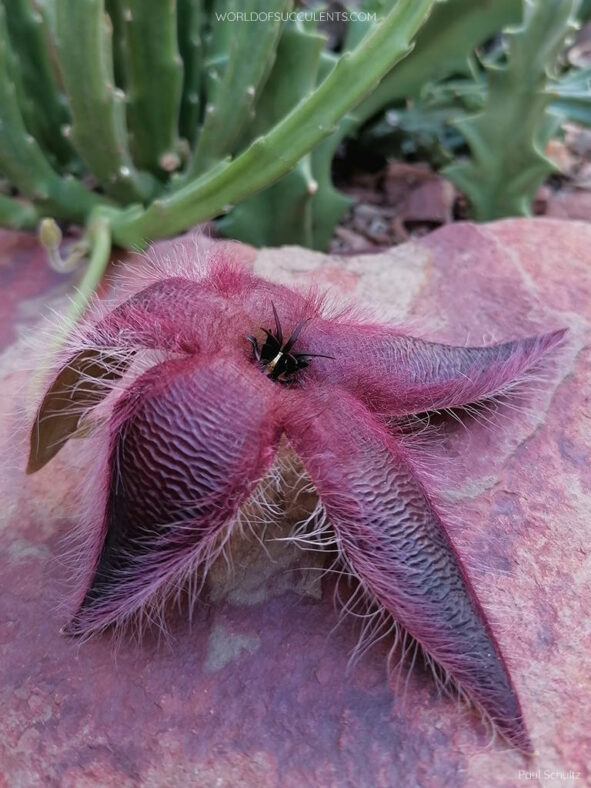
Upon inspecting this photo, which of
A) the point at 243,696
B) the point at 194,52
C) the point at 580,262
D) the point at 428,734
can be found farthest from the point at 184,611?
the point at 194,52

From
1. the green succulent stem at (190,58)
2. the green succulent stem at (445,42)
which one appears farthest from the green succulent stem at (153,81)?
the green succulent stem at (445,42)

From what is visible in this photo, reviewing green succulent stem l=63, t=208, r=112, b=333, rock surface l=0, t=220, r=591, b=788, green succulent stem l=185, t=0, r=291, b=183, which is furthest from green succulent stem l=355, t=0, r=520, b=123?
rock surface l=0, t=220, r=591, b=788

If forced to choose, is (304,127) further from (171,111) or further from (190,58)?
(190,58)

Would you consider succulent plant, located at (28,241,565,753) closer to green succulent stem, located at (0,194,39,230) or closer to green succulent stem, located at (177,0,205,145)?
green succulent stem, located at (0,194,39,230)

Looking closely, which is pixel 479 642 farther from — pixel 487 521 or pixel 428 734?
pixel 487 521

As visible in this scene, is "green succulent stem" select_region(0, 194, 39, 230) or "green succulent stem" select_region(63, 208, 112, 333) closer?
"green succulent stem" select_region(63, 208, 112, 333)
